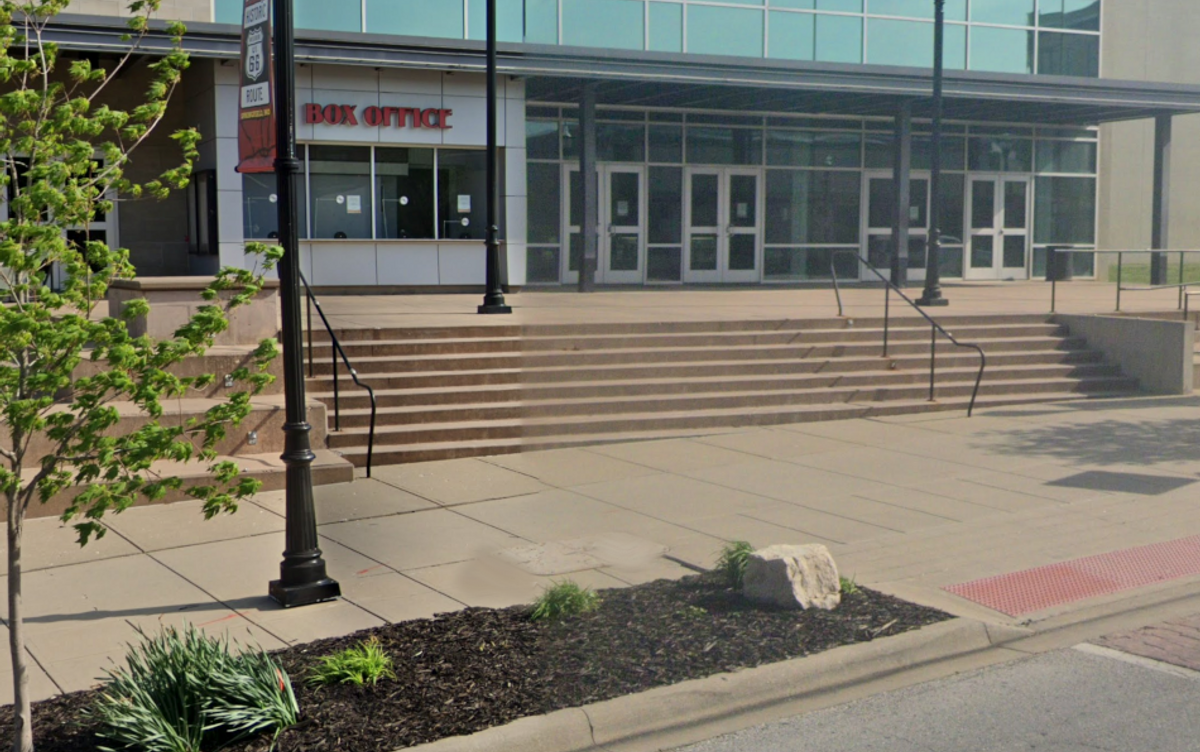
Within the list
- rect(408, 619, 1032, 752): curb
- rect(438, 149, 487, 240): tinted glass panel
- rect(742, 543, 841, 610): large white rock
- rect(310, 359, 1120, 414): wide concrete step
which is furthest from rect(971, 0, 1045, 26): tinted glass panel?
rect(438, 149, 487, 240): tinted glass panel

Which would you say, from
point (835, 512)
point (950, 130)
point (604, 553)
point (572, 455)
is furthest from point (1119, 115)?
point (835, 512)

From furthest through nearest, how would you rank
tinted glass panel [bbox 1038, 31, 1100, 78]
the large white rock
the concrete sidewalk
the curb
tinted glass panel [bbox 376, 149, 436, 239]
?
tinted glass panel [bbox 376, 149, 436, 239] → the large white rock → the concrete sidewalk → the curb → tinted glass panel [bbox 1038, 31, 1100, 78]

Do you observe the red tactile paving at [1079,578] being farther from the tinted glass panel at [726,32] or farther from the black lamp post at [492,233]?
the black lamp post at [492,233]

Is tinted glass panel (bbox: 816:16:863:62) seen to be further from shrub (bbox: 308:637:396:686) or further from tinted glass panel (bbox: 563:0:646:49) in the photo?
shrub (bbox: 308:637:396:686)

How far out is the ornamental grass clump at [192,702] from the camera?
Result: 13.6ft

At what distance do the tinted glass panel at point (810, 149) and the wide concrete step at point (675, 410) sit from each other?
8.09 ft

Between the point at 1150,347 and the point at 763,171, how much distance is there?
14455 mm

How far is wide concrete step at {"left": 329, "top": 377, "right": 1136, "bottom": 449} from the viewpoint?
9.91m

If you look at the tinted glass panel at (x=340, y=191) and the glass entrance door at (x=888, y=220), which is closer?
the glass entrance door at (x=888, y=220)

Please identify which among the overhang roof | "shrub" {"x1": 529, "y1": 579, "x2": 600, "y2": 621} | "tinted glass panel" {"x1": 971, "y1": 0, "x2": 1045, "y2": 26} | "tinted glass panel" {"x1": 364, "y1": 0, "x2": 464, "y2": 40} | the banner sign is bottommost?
"shrub" {"x1": 529, "y1": 579, "x2": 600, "y2": 621}

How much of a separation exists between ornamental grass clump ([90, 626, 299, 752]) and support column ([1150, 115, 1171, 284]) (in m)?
3.39

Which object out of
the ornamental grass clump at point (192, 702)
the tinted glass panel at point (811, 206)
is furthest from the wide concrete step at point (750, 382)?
the tinted glass panel at point (811, 206)

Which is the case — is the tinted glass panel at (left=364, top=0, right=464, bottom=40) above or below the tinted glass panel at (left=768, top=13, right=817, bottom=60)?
above

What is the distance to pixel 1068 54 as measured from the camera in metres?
3.25
